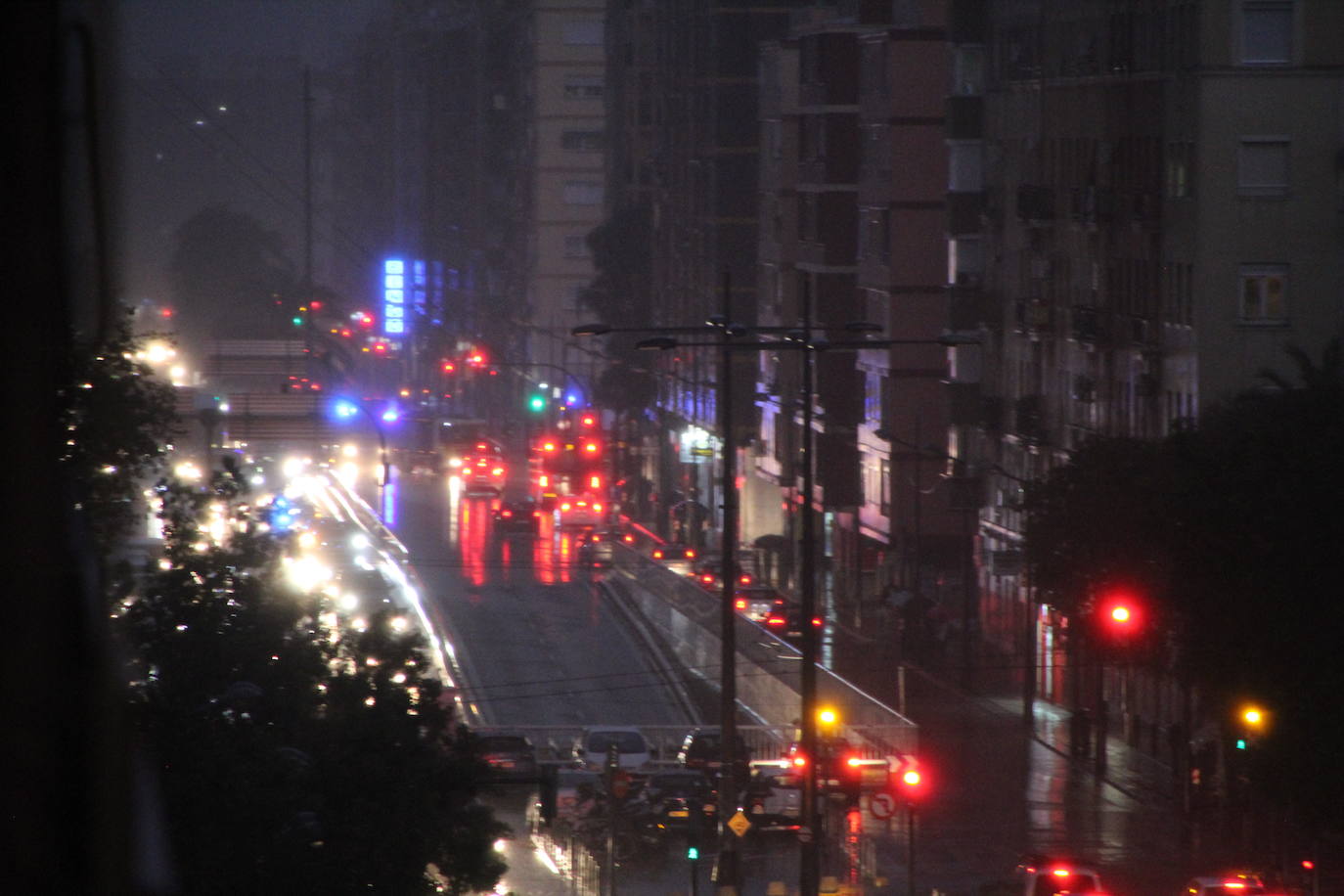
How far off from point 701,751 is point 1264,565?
31.2 ft

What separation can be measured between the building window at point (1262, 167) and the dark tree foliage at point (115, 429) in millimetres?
25012

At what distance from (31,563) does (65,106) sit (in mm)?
1230

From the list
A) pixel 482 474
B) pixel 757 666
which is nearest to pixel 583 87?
pixel 482 474

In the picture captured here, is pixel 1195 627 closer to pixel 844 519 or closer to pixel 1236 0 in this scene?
pixel 1236 0

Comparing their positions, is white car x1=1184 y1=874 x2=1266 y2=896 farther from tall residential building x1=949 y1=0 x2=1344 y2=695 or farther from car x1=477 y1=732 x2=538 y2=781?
tall residential building x1=949 y1=0 x2=1344 y2=695

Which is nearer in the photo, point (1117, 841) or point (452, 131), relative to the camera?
point (1117, 841)

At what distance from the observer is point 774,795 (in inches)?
1264

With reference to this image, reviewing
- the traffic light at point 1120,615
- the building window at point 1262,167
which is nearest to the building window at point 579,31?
the building window at point 1262,167

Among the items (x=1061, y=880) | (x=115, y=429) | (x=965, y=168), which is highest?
(x=965, y=168)

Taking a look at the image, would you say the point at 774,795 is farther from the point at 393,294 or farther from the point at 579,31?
the point at 393,294

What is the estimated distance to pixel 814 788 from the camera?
2430 cm

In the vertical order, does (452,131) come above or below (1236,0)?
above

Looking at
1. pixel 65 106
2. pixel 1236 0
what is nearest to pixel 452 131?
pixel 1236 0

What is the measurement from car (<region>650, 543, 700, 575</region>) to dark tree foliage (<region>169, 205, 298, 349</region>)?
322ft
